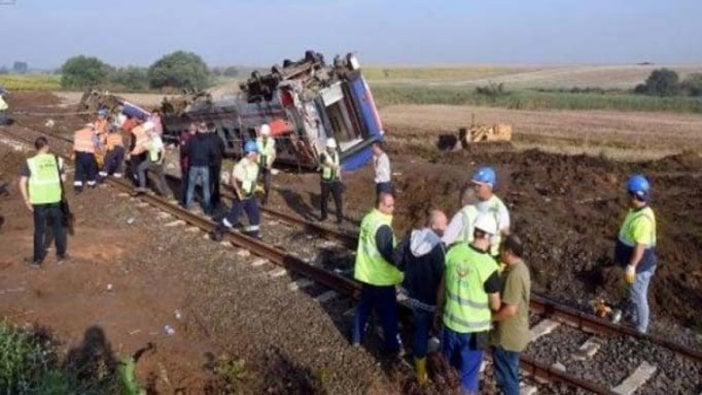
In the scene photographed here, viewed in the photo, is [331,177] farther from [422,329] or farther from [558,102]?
[558,102]

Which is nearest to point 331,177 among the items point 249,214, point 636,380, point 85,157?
point 249,214

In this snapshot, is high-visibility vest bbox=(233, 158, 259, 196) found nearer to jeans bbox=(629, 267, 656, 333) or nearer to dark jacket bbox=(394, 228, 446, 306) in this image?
dark jacket bbox=(394, 228, 446, 306)

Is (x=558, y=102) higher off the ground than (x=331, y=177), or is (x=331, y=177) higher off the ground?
(x=331, y=177)

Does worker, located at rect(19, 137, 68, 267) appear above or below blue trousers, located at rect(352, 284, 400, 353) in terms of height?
above

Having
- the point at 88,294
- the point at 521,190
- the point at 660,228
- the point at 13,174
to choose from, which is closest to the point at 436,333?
the point at 88,294

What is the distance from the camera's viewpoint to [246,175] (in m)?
10.9

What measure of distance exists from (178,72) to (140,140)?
6121 cm

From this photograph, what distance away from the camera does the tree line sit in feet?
236

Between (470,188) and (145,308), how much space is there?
13.7 ft

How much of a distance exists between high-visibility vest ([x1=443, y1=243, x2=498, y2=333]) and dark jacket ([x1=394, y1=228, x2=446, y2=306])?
0.42m

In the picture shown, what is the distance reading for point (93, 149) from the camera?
1497 cm

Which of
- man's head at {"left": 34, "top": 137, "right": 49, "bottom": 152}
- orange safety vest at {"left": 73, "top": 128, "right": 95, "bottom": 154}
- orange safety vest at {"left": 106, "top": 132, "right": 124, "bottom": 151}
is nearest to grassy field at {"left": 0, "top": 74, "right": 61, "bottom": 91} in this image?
orange safety vest at {"left": 106, "top": 132, "right": 124, "bottom": 151}

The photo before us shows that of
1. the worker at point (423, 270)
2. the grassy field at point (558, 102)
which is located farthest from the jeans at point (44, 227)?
the grassy field at point (558, 102)

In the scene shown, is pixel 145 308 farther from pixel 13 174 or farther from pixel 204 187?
pixel 13 174
